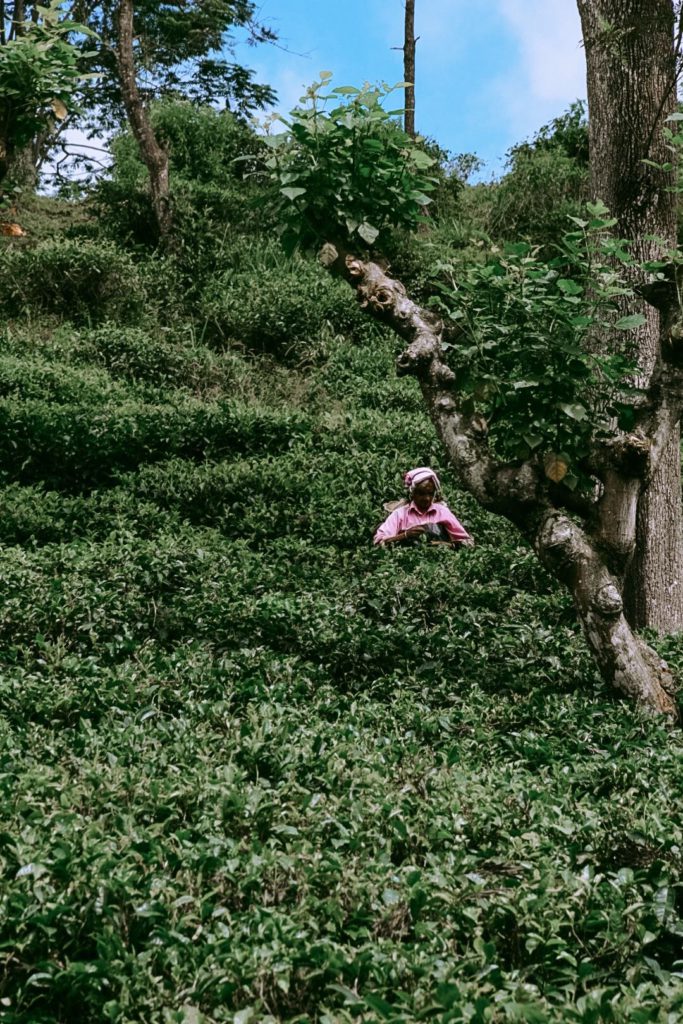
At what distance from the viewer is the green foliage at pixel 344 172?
266 inches

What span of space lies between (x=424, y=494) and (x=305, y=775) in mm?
5052

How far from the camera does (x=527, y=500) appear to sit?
621 centimetres

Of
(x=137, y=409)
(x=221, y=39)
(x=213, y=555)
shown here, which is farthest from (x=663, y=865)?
(x=221, y=39)

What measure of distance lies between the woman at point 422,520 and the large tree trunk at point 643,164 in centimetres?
223

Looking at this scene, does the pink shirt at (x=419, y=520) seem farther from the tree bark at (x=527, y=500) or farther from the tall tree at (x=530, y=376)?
the tree bark at (x=527, y=500)

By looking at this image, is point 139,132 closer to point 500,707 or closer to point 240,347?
point 240,347

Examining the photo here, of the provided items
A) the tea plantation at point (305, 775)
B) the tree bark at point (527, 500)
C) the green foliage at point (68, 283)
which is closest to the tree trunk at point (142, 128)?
the green foliage at point (68, 283)

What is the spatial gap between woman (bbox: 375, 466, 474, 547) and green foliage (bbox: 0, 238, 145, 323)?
27.3ft

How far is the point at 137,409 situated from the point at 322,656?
6.52 meters

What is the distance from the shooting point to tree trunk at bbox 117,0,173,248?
17109 millimetres

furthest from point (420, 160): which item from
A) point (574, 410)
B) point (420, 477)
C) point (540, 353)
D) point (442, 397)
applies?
point (420, 477)

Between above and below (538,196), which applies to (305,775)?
below

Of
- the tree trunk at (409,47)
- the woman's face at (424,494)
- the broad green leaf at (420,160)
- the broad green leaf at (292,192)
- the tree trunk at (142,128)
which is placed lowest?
the woman's face at (424,494)

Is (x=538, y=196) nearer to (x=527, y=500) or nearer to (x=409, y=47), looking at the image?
(x=409, y=47)
